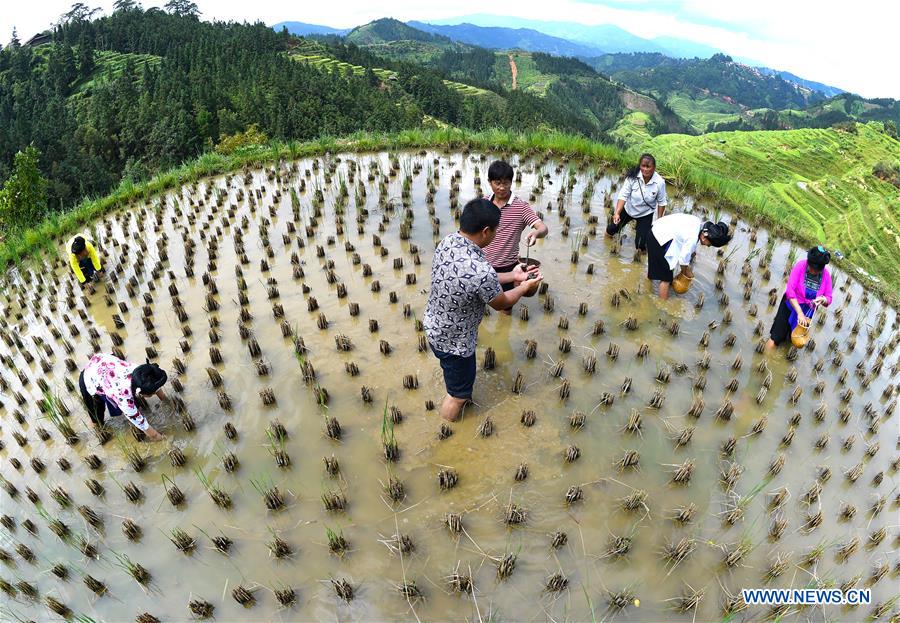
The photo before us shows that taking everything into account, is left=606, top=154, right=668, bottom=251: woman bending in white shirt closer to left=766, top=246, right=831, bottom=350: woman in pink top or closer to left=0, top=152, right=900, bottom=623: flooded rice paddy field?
left=0, top=152, right=900, bottom=623: flooded rice paddy field

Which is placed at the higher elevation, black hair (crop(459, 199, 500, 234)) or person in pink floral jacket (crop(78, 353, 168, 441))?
black hair (crop(459, 199, 500, 234))

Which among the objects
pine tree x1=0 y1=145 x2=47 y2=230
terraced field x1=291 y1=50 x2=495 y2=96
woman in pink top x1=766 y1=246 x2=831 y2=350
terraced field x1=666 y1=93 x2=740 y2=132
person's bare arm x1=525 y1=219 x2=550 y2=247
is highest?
terraced field x1=666 y1=93 x2=740 y2=132

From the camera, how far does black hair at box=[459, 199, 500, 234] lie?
3604mm

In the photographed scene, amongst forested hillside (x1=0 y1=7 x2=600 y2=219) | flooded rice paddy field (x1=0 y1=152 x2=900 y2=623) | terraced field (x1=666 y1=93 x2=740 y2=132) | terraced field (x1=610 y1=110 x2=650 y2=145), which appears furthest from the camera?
terraced field (x1=666 y1=93 x2=740 y2=132)

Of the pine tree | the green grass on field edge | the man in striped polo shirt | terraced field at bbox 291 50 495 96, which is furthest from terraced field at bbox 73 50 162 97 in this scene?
the man in striped polo shirt

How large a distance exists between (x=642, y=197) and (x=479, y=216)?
14.4ft

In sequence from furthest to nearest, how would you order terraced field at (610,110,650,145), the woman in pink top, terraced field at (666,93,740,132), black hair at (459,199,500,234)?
1. terraced field at (666,93,740,132)
2. terraced field at (610,110,650,145)
3. the woman in pink top
4. black hair at (459,199,500,234)

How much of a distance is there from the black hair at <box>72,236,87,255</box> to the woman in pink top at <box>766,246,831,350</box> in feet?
31.4

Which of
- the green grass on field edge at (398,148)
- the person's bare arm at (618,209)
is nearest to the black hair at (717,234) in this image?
the person's bare arm at (618,209)

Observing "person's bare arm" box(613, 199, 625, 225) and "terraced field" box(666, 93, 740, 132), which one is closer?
"person's bare arm" box(613, 199, 625, 225)

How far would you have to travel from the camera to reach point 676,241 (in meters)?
6.00

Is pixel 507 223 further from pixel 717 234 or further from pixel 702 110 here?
pixel 702 110

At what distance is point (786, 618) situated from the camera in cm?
331

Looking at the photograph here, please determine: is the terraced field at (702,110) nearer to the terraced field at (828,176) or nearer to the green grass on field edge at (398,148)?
the terraced field at (828,176)
